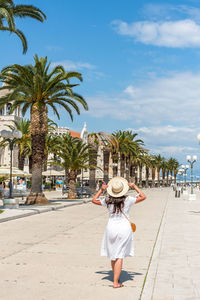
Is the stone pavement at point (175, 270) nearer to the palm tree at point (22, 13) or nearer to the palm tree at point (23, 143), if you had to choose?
the palm tree at point (22, 13)

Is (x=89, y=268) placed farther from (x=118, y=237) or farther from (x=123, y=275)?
(x=118, y=237)

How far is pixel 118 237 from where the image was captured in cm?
589

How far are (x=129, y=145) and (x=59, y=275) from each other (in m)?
57.5

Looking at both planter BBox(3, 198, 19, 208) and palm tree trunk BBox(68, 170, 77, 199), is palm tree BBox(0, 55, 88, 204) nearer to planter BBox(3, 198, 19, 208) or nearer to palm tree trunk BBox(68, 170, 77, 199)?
planter BBox(3, 198, 19, 208)

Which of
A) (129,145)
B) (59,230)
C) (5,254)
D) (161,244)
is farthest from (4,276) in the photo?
(129,145)

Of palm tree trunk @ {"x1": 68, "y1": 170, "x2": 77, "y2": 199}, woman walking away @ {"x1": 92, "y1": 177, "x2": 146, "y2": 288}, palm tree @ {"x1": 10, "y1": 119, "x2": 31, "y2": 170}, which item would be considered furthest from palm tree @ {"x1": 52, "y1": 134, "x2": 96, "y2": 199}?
woman walking away @ {"x1": 92, "y1": 177, "x2": 146, "y2": 288}

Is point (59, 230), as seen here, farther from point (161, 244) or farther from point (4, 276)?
point (4, 276)

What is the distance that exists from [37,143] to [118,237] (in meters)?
20.3

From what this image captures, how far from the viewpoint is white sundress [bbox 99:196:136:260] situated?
588 cm

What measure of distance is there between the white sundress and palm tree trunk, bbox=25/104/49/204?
20.1 metres

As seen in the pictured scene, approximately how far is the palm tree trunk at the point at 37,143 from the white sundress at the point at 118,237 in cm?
2010

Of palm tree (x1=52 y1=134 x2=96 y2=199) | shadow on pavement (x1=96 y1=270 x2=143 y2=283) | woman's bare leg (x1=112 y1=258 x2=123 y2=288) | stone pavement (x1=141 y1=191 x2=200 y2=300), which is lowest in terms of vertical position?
shadow on pavement (x1=96 y1=270 x2=143 y2=283)

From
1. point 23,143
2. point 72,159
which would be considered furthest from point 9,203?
point 23,143

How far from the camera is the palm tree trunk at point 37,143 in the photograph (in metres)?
25.5
